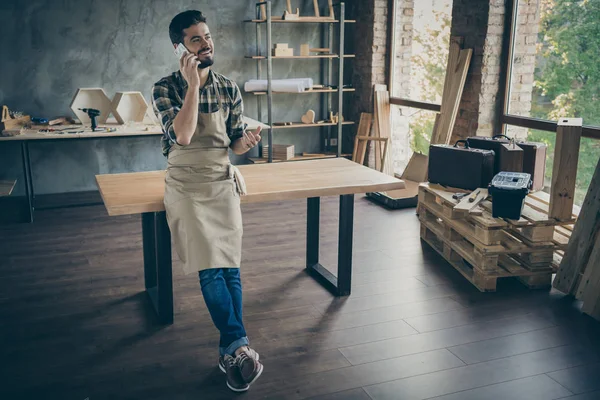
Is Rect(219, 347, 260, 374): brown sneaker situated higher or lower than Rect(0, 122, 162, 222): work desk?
lower

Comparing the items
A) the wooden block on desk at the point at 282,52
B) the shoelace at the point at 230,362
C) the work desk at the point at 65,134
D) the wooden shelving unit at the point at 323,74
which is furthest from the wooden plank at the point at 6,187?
the shoelace at the point at 230,362

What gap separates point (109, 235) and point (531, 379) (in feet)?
11.4

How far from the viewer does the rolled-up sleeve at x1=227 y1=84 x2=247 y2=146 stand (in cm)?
306

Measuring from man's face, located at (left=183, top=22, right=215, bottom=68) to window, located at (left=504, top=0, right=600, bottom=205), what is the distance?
276 centimetres

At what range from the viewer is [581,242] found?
3.57 metres

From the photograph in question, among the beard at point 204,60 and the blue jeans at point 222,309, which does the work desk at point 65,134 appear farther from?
the blue jeans at point 222,309

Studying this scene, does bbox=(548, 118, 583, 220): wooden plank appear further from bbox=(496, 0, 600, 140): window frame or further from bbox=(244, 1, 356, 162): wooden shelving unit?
bbox=(244, 1, 356, 162): wooden shelving unit

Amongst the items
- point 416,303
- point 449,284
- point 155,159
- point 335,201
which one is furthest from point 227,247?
point 155,159

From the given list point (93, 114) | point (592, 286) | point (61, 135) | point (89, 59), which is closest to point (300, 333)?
point (592, 286)

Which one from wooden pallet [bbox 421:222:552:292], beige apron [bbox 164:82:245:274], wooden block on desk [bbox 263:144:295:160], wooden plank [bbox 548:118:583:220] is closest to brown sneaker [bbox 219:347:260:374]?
beige apron [bbox 164:82:245:274]

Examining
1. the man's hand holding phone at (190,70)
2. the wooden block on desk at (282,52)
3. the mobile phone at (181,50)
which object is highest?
the wooden block on desk at (282,52)

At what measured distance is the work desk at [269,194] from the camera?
306 cm

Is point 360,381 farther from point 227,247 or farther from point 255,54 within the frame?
point 255,54

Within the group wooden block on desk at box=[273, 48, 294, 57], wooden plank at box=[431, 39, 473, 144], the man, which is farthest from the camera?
wooden block on desk at box=[273, 48, 294, 57]
